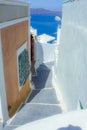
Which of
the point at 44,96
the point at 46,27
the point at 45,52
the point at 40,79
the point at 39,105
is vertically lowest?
the point at 46,27

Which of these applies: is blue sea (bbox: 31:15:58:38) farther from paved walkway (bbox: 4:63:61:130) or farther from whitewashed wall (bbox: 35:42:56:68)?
paved walkway (bbox: 4:63:61:130)

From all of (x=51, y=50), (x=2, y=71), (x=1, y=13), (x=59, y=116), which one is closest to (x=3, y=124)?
(x=2, y=71)

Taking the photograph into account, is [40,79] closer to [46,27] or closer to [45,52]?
[45,52]

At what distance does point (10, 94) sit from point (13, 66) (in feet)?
3.75

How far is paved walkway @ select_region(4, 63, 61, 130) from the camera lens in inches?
359

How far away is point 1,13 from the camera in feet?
25.6

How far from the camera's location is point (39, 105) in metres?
10.6

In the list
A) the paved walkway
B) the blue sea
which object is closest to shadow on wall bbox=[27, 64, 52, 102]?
the paved walkway

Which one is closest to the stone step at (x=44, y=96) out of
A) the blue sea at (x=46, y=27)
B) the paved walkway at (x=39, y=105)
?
the paved walkway at (x=39, y=105)

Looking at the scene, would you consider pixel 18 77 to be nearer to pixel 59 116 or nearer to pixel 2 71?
pixel 2 71

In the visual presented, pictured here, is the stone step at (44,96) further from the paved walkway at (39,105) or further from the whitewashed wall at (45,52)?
the whitewashed wall at (45,52)

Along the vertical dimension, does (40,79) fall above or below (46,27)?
above

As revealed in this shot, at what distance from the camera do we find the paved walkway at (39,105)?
9.12 metres

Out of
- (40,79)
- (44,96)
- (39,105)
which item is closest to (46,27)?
(40,79)
